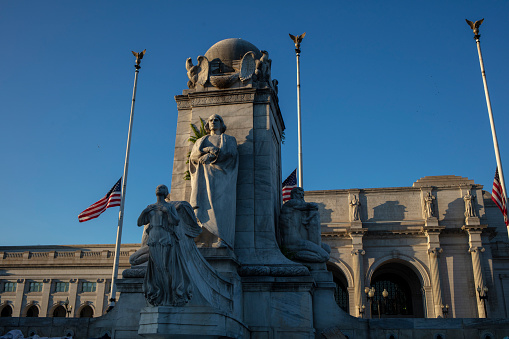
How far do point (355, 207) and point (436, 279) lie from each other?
11163 mm

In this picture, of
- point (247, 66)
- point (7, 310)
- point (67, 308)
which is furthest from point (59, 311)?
point (247, 66)

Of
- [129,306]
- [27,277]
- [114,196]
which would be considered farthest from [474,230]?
[27,277]

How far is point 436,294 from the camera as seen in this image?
48.3 meters

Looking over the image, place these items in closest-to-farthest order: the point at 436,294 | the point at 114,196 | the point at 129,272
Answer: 1. the point at 129,272
2. the point at 114,196
3. the point at 436,294

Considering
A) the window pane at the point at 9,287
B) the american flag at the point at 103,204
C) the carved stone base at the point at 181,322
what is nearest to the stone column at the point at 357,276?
the american flag at the point at 103,204

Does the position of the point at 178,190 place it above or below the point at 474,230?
below

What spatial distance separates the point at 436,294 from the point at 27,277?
48.1 m

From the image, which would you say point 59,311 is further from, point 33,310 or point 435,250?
Answer: point 435,250

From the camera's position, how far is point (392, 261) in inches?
2050

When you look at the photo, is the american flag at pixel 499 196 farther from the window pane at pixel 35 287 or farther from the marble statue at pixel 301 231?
the window pane at pixel 35 287

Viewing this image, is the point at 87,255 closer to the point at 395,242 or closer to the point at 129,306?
the point at 395,242

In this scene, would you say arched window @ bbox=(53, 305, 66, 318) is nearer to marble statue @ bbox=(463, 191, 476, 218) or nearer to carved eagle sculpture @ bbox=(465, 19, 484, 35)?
marble statue @ bbox=(463, 191, 476, 218)

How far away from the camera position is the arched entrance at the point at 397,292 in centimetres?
5231

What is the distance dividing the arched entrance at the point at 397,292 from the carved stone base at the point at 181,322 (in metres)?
47.8
